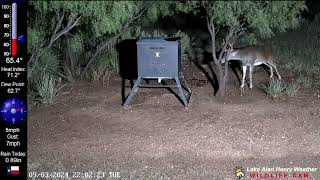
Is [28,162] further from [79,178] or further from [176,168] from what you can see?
[176,168]

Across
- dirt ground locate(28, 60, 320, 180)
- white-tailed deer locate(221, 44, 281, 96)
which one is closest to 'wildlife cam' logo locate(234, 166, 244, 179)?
dirt ground locate(28, 60, 320, 180)

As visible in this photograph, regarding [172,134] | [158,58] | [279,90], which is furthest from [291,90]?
[172,134]

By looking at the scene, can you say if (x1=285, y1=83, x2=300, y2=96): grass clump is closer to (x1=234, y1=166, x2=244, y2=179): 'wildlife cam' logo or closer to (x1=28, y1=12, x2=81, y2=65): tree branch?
(x1=234, y1=166, x2=244, y2=179): 'wildlife cam' logo

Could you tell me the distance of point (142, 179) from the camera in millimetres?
7098

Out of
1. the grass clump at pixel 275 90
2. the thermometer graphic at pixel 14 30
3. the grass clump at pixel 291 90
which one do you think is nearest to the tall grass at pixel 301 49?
the grass clump at pixel 291 90

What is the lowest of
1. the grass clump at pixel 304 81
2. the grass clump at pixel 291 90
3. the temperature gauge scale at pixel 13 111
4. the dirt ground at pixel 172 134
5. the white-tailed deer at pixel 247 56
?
the dirt ground at pixel 172 134

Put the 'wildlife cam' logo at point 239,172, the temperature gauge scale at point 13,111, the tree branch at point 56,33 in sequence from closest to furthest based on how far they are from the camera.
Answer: the 'wildlife cam' logo at point 239,172 < the temperature gauge scale at point 13,111 < the tree branch at point 56,33

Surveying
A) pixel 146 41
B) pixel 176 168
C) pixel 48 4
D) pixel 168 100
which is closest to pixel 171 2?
pixel 146 41

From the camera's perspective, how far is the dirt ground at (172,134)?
24.7ft

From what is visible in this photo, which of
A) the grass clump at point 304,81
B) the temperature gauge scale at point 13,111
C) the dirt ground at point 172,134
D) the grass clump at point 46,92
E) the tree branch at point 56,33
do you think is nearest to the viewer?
the dirt ground at point 172,134

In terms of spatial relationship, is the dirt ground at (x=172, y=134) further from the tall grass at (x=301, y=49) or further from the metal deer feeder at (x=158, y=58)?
the tall grass at (x=301, y=49)

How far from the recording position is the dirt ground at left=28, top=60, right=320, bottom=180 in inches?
296

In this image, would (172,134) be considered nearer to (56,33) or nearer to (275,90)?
(275,90)

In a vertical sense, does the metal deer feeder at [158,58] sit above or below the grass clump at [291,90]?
above
